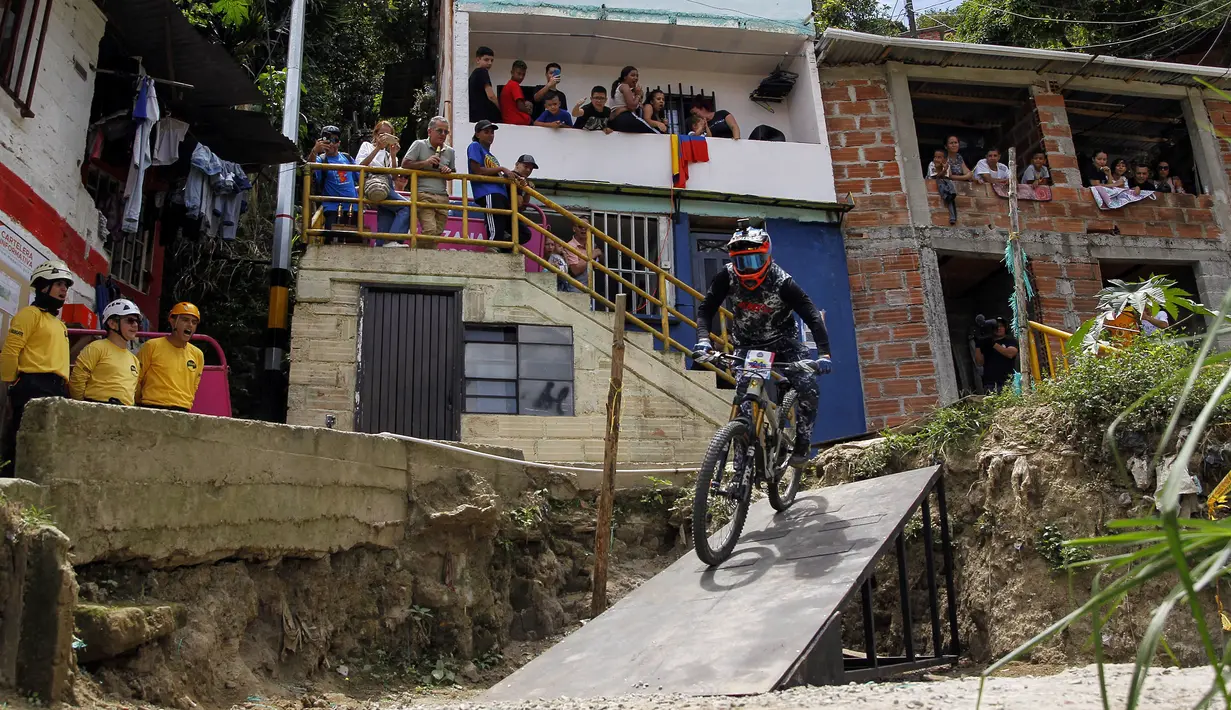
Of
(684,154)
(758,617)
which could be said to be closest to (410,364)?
(684,154)

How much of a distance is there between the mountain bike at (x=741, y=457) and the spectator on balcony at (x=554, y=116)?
26.6ft

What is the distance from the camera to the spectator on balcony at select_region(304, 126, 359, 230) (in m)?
12.5

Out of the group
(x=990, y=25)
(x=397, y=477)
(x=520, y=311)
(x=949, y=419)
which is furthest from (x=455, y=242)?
(x=990, y=25)

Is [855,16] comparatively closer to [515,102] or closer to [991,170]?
[991,170]

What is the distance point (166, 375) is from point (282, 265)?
19.4 feet

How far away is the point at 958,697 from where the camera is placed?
4633mm

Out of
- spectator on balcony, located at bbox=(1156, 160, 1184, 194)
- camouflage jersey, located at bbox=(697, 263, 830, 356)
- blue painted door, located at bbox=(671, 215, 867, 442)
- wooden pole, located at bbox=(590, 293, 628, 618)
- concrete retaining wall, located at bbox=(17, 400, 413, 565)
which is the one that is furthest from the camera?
spectator on balcony, located at bbox=(1156, 160, 1184, 194)

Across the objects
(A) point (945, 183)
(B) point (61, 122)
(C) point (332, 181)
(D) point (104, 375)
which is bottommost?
(D) point (104, 375)

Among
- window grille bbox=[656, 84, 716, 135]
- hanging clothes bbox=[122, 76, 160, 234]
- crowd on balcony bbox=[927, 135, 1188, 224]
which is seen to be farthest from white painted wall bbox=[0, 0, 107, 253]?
crowd on balcony bbox=[927, 135, 1188, 224]

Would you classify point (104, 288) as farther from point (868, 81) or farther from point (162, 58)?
point (868, 81)

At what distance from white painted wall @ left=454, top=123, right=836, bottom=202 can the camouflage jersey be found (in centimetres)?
731

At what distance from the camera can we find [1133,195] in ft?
53.9

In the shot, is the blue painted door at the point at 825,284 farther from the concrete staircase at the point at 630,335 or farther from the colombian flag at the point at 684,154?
the concrete staircase at the point at 630,335

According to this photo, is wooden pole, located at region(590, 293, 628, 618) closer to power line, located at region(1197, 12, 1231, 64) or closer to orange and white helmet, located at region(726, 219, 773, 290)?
orange and white helmet, located at region(726, 219, 773, 290)
